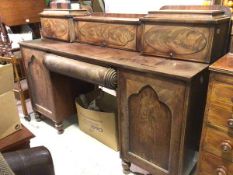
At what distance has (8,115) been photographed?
1196mm

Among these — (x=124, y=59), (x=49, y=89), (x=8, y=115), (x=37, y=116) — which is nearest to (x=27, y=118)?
(x=37, y=116)

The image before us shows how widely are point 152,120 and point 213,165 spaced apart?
0.37 meters

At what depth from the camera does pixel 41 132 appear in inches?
83.2

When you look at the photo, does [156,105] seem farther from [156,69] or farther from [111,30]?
[111,30]

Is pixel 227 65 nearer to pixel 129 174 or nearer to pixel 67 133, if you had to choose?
pixel 129 174

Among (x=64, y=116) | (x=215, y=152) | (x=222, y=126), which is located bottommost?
(x=64, y=116)

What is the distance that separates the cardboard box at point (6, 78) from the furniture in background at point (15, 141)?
25cm

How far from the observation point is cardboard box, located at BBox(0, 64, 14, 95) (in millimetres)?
1104

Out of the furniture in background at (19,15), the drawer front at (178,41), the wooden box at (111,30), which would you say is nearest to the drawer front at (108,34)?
the wooden box at (111,30)

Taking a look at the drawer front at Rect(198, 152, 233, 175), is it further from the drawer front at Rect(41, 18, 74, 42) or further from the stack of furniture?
the drawer front at Rect(41, 18, 74, 42)

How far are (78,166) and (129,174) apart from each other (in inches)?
15.4

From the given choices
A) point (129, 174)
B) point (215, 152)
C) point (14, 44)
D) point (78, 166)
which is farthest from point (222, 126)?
point (14, 44)

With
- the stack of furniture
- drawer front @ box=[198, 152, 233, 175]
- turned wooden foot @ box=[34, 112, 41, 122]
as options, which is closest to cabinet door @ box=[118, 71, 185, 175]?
the stack of furniture

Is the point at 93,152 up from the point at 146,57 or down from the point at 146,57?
down
